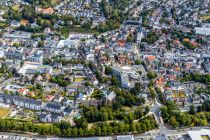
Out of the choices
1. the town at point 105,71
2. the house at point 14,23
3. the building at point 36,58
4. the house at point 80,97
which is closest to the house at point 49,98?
the town at point 105,71

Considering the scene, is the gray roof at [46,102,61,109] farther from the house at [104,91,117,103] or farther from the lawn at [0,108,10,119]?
the house at [104,91,117,103]

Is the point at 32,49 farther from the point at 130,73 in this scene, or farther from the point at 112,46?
the point at 130,73

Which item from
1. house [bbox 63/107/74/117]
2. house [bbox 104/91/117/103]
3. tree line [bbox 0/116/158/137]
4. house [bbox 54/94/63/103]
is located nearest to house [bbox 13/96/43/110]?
house [bbox 54/94/63/103]

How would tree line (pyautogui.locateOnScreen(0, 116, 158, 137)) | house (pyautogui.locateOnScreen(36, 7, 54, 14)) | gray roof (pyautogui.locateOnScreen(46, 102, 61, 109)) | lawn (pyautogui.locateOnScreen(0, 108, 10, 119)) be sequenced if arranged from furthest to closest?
house (pyautogui.locateOnScreen(36, 7, 54, 14))
gray roof (pyautogui.locateOnScreen(46, 102, 61, 109))
lawn (pyautogui.locateOnScreen(0, 108, 10, 119))
tree line (pyautogui.locateOnScreen(0, 116, 158, 137))

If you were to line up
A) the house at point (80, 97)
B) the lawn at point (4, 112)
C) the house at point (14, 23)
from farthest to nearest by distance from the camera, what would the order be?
1. the house at point (14, 23)
2. the house at point (80, 97)
3. the lawn at point (4, 112)

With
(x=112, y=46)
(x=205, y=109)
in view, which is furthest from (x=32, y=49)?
(x=205, y=109)

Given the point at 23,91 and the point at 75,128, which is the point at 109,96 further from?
the point at 23,91

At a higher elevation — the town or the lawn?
the town

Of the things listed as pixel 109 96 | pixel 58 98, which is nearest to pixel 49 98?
pixel 58 98

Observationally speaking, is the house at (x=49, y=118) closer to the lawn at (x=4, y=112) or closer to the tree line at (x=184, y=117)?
the lawn at (x=4, y=112)
